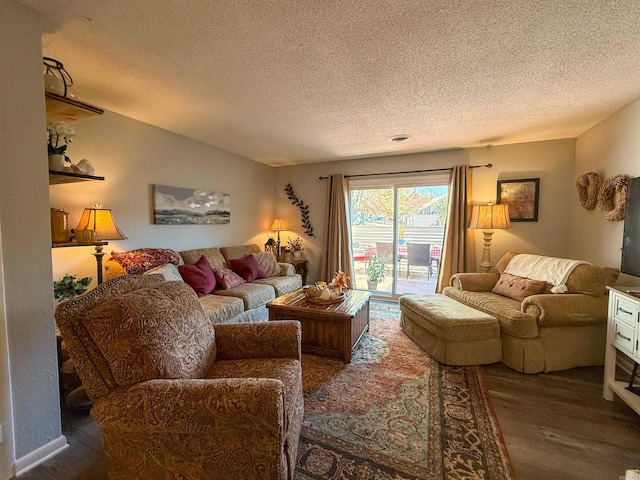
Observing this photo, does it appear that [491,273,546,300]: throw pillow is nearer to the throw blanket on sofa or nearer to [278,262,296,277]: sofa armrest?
A: the throw blanket on sofa

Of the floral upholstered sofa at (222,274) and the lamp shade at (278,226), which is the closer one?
the floral upholstered sofa at (222,274)

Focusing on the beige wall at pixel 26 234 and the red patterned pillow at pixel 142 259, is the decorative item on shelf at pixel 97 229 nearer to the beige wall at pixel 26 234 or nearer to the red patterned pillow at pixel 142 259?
the red patterned pillow at pixel 142 259

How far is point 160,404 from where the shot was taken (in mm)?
1010

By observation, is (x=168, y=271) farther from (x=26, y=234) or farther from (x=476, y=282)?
(x=476, y=282)

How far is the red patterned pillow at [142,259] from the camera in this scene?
101 inches

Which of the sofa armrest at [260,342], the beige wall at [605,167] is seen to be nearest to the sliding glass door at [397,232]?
the beige wall at [605,167]

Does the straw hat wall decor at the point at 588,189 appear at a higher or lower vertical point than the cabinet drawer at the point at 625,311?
higher

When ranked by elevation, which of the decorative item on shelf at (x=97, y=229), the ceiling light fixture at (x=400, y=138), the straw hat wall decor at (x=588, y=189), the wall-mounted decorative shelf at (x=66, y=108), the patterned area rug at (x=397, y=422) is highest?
the ceiling light fixture at (x=400, y=138)

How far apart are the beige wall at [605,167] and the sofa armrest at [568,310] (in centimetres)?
42

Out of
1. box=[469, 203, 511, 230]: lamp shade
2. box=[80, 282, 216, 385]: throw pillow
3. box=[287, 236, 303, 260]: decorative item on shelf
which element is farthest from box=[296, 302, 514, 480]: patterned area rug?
box=[287, 236, 303, 260]: decorative item on shelf

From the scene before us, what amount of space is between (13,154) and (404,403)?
8.73 feet

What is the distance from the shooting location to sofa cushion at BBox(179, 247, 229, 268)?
10.7 feet

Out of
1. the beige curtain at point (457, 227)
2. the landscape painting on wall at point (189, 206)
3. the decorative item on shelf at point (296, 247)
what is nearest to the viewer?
the landscape painting on wall at point (189, 206)

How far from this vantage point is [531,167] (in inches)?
140
